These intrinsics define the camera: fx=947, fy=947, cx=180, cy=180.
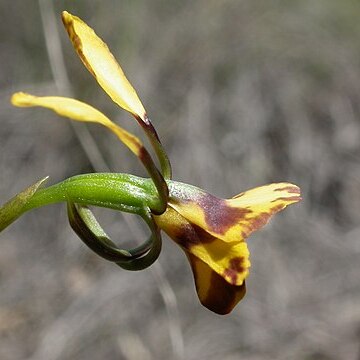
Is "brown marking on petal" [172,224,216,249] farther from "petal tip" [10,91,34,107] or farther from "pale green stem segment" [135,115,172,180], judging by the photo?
"petal tip" [10,91,34,107]

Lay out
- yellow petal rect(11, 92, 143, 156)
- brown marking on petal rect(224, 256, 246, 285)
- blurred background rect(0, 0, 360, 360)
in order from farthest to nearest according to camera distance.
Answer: blurred background rect(0, 0, 360, 360) → brown marking on petal rect(224, 256, 246, 285) → yellow petal rect(11, 92, 143, 156)

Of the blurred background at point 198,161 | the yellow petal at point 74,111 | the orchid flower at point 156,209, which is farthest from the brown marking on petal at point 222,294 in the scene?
the blurred background at point 198,161

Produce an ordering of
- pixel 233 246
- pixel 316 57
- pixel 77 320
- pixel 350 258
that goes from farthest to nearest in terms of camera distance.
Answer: pixel 316 57 < pixel 350 258 < pixel 77 320 < pixel 233 246

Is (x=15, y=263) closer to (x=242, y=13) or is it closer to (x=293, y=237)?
(x=293, y=237)

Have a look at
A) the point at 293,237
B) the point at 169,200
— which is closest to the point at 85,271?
the point at 293,237

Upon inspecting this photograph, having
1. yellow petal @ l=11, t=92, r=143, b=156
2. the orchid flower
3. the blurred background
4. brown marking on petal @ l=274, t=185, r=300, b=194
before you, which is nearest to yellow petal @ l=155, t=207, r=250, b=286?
the orchid flower

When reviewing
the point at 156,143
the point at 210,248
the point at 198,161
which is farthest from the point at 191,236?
the point at 198,161
